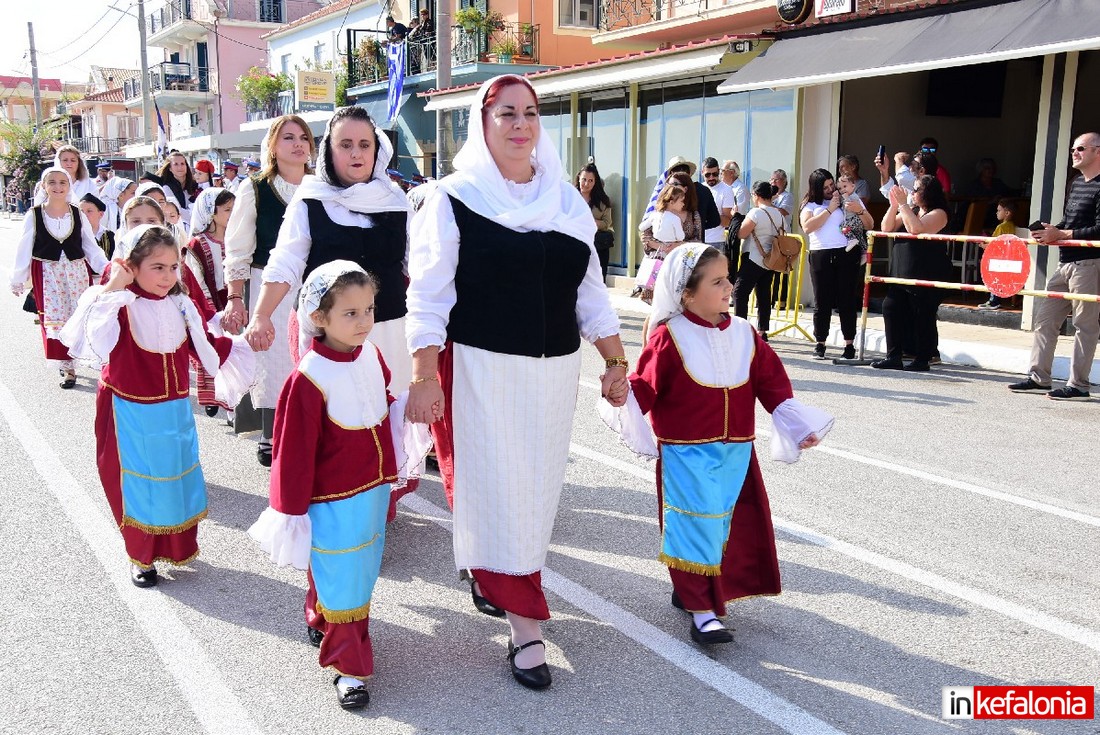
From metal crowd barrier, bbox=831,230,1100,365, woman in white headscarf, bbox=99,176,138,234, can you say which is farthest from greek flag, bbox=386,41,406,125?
metal crowd barrier, bbox=831,230,1100,365

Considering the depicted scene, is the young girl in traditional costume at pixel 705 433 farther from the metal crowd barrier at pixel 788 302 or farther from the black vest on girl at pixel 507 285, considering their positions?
the metal crowd barrier at pixel 788 302

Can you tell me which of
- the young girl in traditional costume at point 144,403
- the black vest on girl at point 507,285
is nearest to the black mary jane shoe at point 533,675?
the black vest on girl at point 507,285

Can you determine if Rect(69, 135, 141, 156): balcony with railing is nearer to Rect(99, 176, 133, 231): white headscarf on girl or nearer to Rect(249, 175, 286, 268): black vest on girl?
Rect(99, 176, 133, 231): white headscarf on girl

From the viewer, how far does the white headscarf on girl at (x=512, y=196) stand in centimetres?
354

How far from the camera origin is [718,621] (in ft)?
12.8

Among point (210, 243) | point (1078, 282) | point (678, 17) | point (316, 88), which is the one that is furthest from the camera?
point (316, 88)

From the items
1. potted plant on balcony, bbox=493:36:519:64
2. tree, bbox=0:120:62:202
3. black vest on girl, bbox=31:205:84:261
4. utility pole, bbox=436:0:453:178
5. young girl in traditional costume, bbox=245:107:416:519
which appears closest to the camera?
young girl in traditional costume, bbox=245:107:416:519

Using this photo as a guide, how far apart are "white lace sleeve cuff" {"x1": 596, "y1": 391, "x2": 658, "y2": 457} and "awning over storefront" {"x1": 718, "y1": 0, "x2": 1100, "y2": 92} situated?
24.8 feet

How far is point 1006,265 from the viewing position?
30.0 ft

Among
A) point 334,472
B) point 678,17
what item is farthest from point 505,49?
point 334,472

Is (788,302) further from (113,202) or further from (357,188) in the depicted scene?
(113,202)

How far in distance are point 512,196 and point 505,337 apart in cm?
50

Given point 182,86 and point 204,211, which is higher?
point 182,86

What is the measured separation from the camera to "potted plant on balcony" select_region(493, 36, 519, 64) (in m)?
25.0
